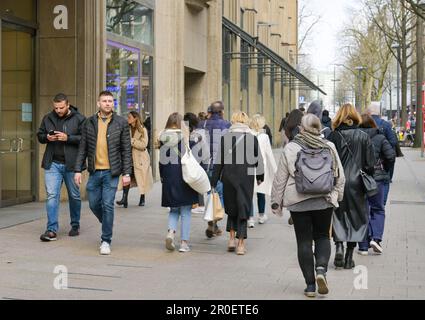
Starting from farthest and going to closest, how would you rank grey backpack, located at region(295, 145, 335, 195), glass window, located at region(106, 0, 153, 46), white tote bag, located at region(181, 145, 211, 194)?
glass window, located at region(106, 0, 153, 46) < white tote bag, located at region(181, 145, 211, 194) < grey backpack, located at region(295, 145, 335, 195)

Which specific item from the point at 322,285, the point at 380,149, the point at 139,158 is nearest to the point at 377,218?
the point at 380,149

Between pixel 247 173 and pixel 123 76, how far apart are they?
800 centimetres

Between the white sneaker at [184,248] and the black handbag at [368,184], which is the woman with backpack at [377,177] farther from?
the white sneaker at [184,248]

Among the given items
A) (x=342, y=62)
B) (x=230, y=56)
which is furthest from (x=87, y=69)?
(x=342, y=62)

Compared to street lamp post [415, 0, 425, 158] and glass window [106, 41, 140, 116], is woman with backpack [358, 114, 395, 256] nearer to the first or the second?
glass window [106, 41, 140, 116]

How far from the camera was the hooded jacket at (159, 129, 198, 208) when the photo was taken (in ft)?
28.2

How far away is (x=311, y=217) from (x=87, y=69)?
7.52m

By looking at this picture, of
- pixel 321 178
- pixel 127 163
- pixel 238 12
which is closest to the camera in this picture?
pixel 321 178

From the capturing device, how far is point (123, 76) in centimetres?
1602

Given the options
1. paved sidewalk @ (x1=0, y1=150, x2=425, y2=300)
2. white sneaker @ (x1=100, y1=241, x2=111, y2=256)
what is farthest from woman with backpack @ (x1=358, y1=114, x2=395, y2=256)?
white sneaker @ (x1=100, y1=241, x2=111, y2=256)

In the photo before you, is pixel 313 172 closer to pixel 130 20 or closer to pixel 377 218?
pixel 377 218

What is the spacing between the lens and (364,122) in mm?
8422

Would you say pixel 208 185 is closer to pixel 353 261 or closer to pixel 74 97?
pixel 353 261

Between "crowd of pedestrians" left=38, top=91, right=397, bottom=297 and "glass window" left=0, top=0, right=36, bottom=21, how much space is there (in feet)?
11.4
